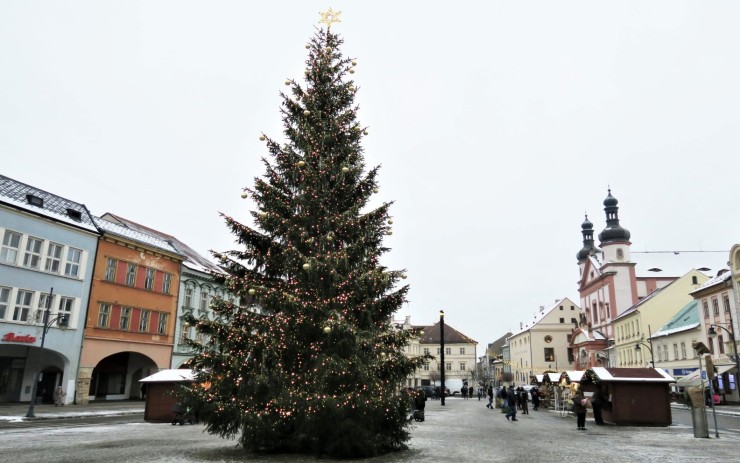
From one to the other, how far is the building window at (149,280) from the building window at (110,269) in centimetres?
339

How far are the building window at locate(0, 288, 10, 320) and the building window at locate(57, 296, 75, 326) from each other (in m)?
3.39

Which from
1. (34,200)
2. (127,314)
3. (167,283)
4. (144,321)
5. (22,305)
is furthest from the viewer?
(167,283)

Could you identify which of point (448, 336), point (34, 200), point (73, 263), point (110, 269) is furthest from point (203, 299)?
point (448, 336)

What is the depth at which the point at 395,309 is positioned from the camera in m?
15.1

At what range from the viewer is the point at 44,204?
1457 inches

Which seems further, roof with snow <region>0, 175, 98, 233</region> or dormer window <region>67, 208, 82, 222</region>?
dormer window <region>67, 208, 82, 222</region>

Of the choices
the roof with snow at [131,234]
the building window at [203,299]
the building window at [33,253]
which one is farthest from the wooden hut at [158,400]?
the building window at [203,299]

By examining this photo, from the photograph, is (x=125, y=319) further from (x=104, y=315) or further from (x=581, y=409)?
(x=581, y=409)

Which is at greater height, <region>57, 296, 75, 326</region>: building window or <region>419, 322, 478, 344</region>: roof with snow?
<region>419, 322, 478, 344</region>: roof with snow

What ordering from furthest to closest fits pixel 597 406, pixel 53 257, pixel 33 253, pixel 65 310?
pixel 65 310 < pixel 53 257 < pixel 33 253 < pixel 597 406

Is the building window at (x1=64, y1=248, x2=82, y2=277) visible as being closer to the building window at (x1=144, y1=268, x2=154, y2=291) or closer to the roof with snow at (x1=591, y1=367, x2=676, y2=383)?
the building window at (x1=144, y1=268, x2=154, y2=291)

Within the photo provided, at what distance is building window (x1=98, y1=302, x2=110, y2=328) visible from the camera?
128ft

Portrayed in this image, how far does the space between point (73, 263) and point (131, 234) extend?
6449mm

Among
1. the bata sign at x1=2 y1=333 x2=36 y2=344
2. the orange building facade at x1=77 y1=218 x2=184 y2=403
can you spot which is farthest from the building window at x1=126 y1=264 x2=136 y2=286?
the bata sign at x1=2 y1=333 x2=36 y2=344
